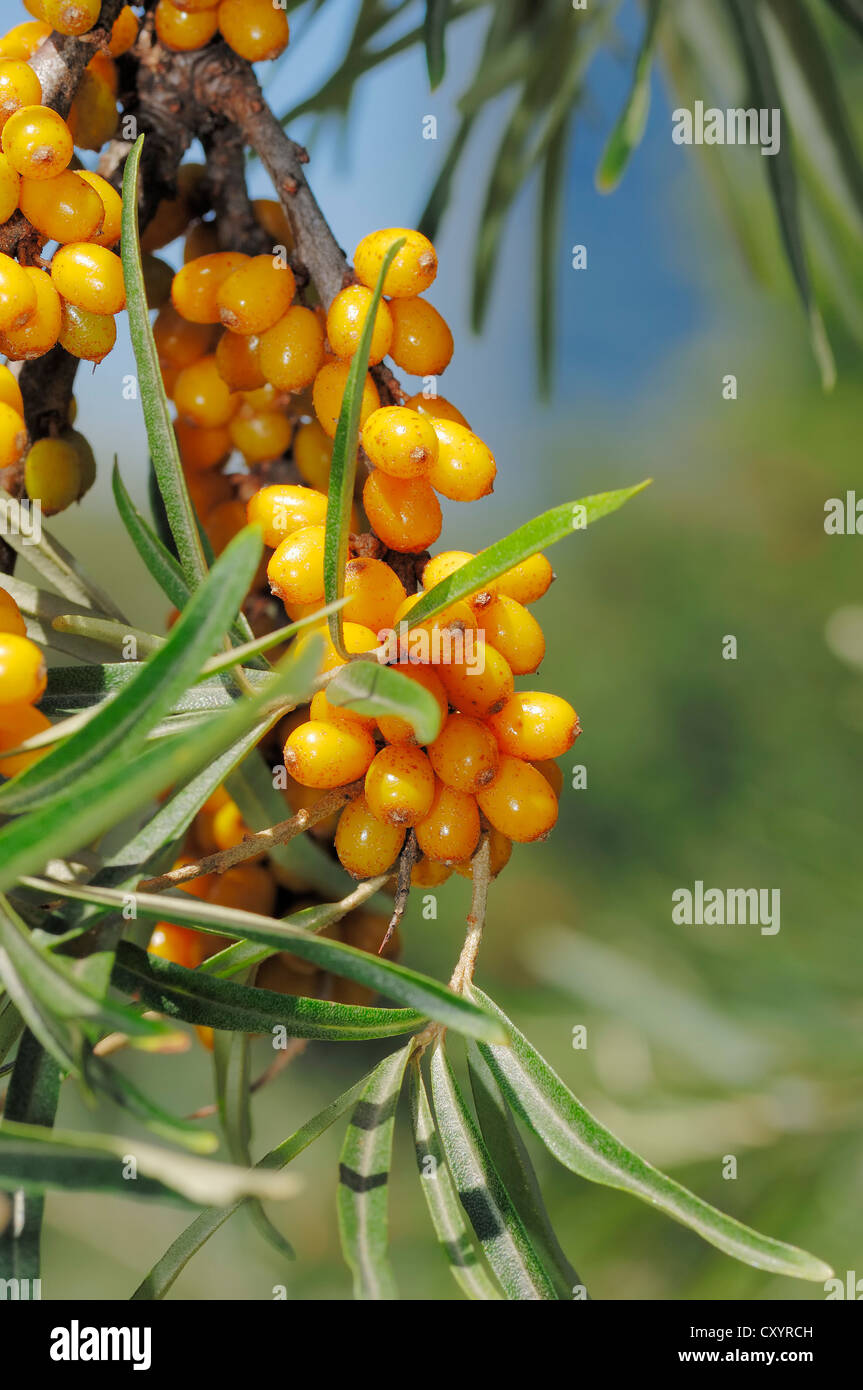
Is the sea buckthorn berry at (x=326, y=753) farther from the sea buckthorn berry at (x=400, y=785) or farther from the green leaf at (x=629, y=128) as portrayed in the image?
the green leaf at (x=629, y=128)

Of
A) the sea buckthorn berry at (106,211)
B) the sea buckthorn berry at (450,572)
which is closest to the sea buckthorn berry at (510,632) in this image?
the sea buckthorn berry at (450,572)

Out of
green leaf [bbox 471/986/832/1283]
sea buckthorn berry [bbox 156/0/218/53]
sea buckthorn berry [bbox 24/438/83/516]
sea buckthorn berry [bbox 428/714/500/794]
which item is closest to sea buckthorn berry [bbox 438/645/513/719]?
sea buckthorn berry [bbox 428/714/500/794]

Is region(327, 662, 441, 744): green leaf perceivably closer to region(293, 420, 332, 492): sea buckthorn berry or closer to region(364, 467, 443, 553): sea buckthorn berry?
region(364, 467, 443, 553): sea buckthorn berry

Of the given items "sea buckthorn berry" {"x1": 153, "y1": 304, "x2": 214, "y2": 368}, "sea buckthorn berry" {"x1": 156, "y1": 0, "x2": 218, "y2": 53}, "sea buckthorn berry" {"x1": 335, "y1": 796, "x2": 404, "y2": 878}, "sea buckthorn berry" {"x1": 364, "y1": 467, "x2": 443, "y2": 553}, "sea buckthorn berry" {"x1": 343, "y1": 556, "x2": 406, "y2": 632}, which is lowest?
"sea buckthorn berry" {"x1": 335, "y1": 796, "x2": 404, "y2": 878}

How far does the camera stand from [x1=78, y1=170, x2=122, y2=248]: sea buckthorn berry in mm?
376

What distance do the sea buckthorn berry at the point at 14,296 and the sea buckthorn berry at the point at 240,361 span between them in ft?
0.36

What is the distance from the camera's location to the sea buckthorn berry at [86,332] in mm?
376

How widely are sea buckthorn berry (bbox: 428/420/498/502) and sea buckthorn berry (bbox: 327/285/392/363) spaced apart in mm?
44

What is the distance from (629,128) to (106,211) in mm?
279

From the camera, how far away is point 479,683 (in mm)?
340

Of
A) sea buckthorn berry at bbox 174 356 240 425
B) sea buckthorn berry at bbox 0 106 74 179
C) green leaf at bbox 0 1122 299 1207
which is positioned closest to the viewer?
green leaf at bbox 0 1122 299 1207
